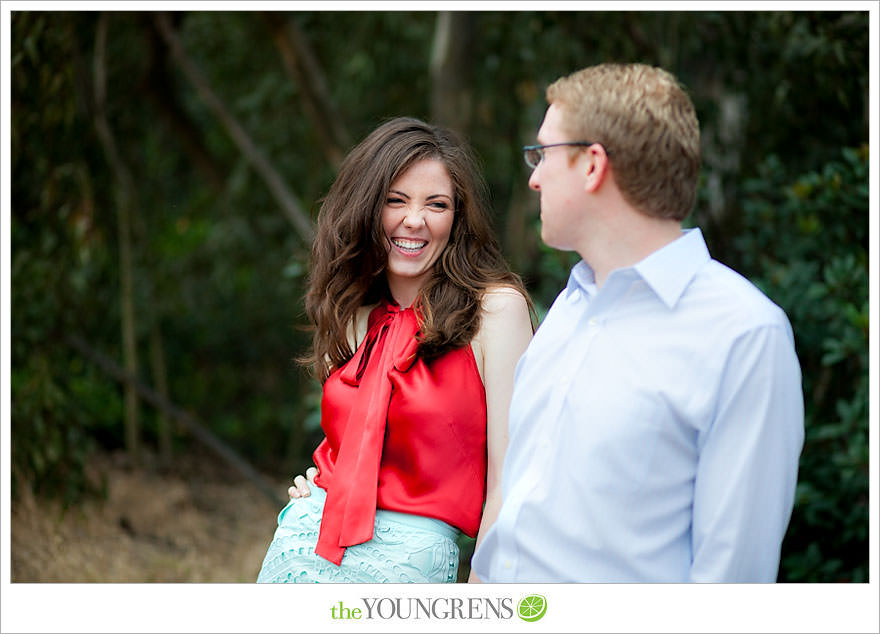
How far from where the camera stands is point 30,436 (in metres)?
4.46

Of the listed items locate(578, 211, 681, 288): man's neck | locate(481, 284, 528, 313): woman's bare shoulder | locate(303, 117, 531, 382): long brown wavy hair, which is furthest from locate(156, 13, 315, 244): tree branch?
locate(578, 211, 681, 288): man's neck

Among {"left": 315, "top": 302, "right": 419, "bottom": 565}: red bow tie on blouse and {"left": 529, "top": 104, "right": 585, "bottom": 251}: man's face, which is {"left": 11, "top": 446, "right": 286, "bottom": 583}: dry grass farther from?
{"left": 529, "top": 104, "right": 585, "bottom": 251}: man's face

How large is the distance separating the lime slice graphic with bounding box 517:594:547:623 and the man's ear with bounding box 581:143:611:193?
704mm

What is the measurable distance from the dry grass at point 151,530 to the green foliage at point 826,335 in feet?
9.42

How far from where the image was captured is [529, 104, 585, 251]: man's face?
59.6 inches

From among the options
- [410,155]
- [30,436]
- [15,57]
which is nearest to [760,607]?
[410,155]

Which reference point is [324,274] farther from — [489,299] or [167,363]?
[167,363]

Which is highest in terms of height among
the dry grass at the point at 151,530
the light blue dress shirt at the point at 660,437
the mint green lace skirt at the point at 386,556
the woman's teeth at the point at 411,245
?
the woman's teeth at the point at 411,245

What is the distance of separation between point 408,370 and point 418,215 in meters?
0.35

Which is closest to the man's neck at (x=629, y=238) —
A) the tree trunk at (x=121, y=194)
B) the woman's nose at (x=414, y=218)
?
the woman's nose at (x=414, y=218)

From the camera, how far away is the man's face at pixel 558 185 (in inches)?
59.6

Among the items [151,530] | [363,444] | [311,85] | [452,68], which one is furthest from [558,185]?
[151,530]

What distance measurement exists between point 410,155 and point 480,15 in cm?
358

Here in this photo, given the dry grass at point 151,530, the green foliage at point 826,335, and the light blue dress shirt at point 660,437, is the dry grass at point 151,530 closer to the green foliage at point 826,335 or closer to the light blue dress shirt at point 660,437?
the green foliage at point 826,335
